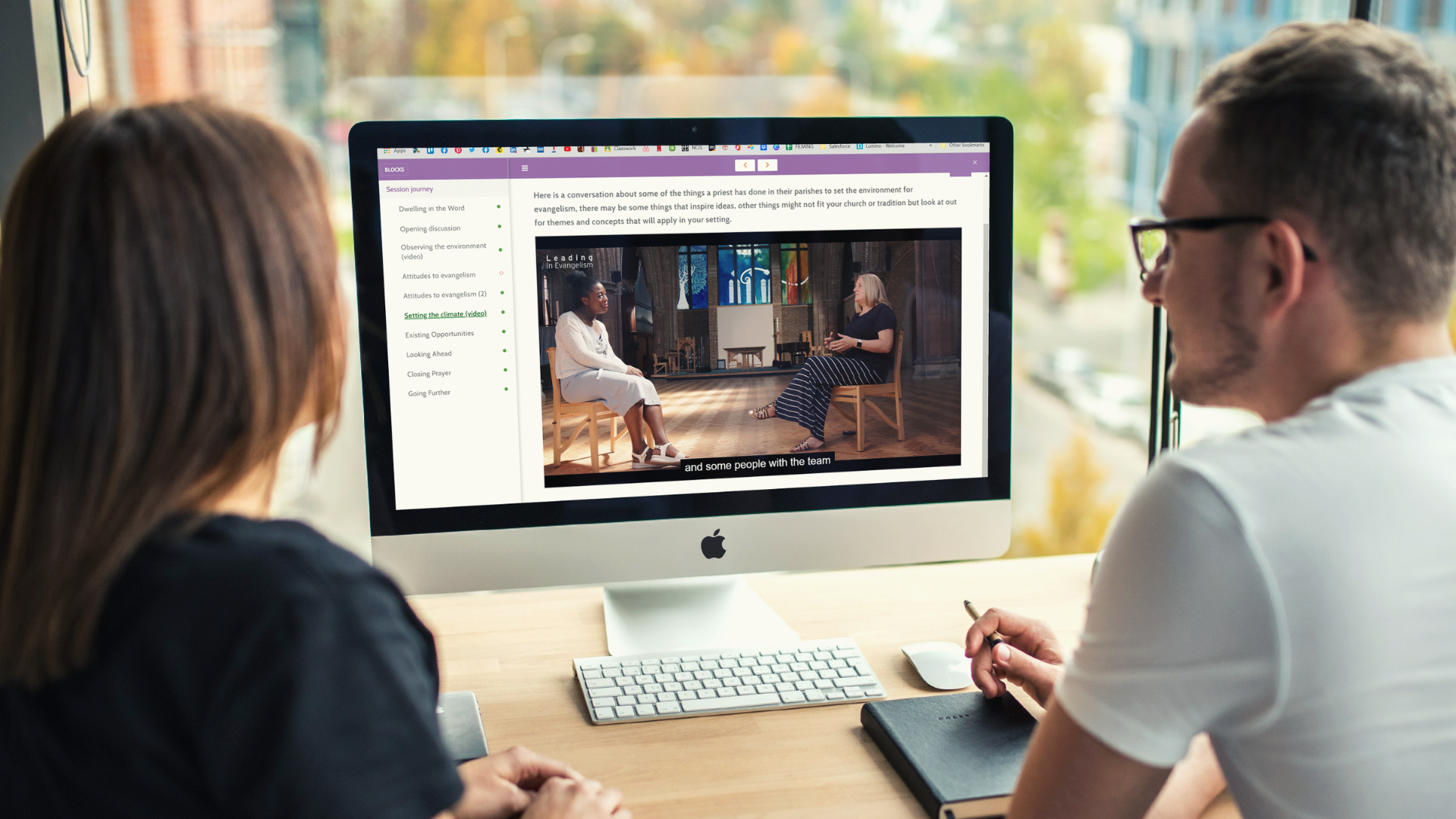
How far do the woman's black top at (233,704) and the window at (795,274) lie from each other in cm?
65

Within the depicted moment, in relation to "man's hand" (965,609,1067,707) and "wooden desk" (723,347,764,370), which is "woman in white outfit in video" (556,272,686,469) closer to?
"wooden desk" (723,347,764,370)

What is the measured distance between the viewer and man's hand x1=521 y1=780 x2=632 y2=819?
80 centimetres

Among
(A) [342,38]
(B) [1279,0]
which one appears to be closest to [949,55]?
(B) [1279,0]

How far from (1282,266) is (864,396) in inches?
18.8

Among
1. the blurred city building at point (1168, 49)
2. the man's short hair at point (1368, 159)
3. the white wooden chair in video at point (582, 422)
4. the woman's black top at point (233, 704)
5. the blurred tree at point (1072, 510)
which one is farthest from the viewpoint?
the blurred city building at point (1168, 49)

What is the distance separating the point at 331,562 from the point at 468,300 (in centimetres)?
53

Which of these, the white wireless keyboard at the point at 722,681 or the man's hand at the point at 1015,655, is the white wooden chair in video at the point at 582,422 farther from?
the man's hand at the point at 1015,655

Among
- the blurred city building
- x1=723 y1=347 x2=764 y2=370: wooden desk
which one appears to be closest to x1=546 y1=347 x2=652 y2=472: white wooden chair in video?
x1=723 y1=347 x2=764 y2=370: wooden desk

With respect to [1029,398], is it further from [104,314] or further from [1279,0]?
[104,314]

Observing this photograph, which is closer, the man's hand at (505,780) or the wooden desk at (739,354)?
the man's hand at (505,780)

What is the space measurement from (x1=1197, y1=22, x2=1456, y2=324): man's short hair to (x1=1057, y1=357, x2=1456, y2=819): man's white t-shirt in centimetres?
11

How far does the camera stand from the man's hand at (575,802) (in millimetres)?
802

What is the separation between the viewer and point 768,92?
421cm

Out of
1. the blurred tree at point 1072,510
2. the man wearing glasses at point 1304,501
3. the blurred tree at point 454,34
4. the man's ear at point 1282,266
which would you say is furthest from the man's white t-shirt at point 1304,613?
the blurred tree at point 454,34
